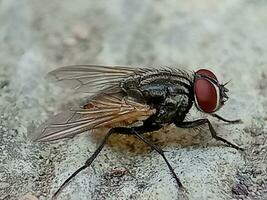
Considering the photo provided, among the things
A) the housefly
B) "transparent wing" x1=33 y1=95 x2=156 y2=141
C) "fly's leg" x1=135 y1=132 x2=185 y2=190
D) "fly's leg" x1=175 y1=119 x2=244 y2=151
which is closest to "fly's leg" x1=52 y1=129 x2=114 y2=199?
the housefly

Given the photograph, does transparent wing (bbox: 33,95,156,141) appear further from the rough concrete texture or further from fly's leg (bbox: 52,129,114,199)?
the rough concrete texture

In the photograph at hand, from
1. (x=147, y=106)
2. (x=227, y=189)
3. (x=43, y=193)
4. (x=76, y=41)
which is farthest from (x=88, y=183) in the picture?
(x=76, y=41)

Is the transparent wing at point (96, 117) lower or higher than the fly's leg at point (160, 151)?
higher

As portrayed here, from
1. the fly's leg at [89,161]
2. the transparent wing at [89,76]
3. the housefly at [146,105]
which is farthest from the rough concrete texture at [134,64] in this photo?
the transparent wing at [89,76]

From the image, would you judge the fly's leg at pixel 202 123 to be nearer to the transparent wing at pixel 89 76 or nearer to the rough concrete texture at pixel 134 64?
the rough concrete texture at pixel 134 64

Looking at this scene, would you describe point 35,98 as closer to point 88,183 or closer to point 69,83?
point 69,83

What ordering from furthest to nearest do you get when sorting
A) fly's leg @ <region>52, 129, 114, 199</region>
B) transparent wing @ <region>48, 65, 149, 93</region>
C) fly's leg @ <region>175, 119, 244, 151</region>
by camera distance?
1. transparent wing @ <region>48, 65, 149, 93</region>
2. fly's leg @ <region>175, 119, 244, 151</region>
3. fly's leg @ <region>52, 129, 114, 199</region>

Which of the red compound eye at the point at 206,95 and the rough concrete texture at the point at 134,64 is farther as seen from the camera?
the red compound eye at the point at 206,95
